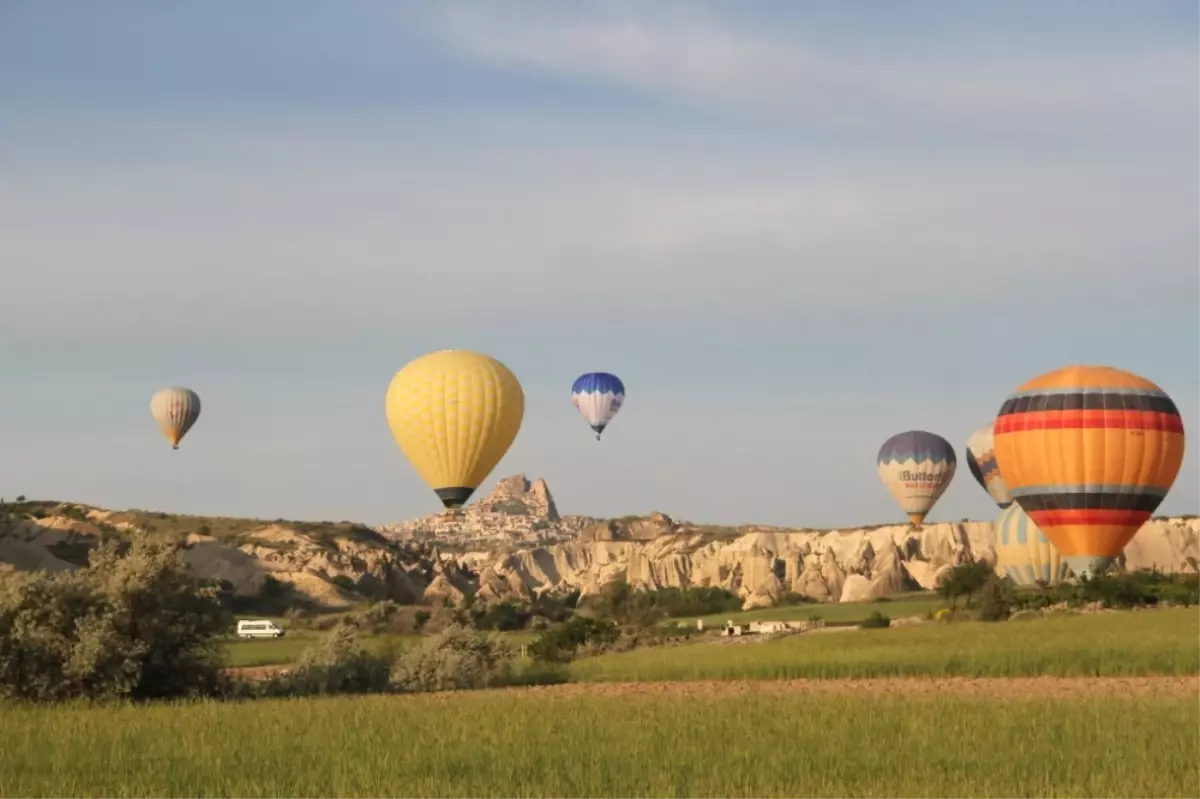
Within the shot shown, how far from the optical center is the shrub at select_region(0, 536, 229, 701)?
108 ft

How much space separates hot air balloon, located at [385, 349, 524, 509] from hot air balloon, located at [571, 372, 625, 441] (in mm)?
33862

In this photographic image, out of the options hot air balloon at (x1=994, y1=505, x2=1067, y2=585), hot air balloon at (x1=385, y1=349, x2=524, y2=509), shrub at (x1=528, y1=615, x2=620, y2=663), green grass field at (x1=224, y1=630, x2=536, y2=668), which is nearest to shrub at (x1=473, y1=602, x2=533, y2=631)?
green grass field at (x1=224, y1=630, x2=536, y2=668)

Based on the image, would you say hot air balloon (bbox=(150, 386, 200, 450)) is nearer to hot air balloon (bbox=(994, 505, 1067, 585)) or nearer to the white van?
the white van

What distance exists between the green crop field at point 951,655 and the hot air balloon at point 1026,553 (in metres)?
38.6

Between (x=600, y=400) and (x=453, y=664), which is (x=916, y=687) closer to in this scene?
(x=453, y=664)

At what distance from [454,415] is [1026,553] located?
40342 mm

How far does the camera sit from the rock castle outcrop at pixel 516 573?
118 metres

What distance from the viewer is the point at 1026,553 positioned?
91000mm

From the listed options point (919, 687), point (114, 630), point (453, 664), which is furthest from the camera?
point (453, 664)

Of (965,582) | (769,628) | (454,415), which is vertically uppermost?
Result: (454,415)

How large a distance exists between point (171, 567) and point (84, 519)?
339ft

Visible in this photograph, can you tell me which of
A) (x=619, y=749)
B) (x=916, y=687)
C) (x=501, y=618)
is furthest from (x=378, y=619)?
(x=619, y=749)

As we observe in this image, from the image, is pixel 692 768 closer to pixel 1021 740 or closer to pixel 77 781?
pixel 1021 740

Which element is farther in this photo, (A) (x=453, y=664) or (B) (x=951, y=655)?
(B) (x=951, y=655)
